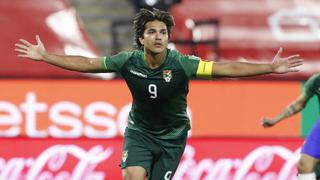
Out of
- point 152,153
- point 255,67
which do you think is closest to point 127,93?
point 152,153

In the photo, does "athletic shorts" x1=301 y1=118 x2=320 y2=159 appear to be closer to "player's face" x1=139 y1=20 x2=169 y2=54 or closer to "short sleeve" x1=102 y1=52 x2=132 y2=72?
"player's face" x1=139 y1=20 x2=169 y2=54

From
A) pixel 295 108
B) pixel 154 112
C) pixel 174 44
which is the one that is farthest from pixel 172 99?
pixel 174 44

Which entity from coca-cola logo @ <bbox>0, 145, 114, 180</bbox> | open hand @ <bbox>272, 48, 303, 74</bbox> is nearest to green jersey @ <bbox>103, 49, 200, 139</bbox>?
open hand @ <bbox>272, 48, 303, 74</bbox>

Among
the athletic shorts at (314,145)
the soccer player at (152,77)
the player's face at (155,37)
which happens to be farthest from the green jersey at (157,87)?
the athletic shorts at (314,145)

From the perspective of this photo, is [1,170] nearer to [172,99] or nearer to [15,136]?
[15,136]

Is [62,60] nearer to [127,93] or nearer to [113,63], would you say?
[113,63]

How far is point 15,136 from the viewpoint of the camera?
10727 millimetres

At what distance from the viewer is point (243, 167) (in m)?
10.7

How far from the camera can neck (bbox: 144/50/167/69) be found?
823cm

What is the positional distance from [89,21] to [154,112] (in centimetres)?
578

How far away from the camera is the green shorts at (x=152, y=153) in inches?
326

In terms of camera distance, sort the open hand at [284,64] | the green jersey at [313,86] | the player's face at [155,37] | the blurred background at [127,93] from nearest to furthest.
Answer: the open hand at [284,64], the player's face at [155,37], the green jersey at [313,86], the blurred background at [127,93]

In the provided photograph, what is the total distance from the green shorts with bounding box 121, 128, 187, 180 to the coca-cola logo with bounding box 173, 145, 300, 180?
6.84 ft

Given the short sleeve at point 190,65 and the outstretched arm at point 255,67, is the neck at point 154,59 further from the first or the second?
the outstretched arm at point 255,67
